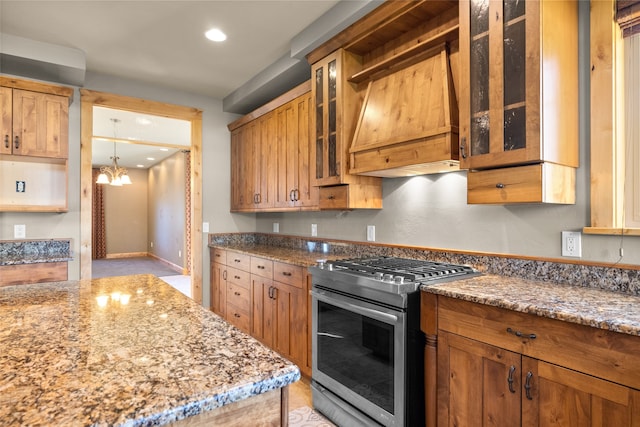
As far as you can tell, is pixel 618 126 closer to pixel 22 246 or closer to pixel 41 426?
pixel 41 426

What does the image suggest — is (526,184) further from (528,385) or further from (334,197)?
(334,197)

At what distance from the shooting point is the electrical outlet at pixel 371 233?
300 cm

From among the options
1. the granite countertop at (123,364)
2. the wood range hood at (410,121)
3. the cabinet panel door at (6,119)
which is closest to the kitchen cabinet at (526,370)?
the wood range hood at (410,121)

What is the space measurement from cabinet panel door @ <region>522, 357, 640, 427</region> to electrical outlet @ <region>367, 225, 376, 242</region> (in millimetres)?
1657

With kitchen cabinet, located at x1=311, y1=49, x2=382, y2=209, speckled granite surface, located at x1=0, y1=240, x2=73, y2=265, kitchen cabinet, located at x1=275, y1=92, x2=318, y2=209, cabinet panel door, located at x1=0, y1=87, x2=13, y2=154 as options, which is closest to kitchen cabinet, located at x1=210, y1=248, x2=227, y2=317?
kitchen cabinet, located at x1=275, y1=92, x2=318, y2=209

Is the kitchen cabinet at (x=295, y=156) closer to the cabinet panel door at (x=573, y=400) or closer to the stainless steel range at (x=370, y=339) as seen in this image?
the stainless steel range at (x=370, y=339)

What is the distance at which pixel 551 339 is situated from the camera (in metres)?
1.35

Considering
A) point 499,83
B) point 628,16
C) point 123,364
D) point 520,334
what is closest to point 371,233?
point 499,83

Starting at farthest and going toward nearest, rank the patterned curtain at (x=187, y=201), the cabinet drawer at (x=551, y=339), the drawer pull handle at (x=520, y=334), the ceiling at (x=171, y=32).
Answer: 1. the patterned curtain at (x=187, y=201)
2. the ceiling at (x=171, y=32)
3. the drawer pull handle at (x=520, y=334)
4. the cabinet drawer at (x=551, y=339)

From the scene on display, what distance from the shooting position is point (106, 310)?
124cm

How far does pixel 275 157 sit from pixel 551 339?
289 centimetres

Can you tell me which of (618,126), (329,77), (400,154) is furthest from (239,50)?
(618,126)

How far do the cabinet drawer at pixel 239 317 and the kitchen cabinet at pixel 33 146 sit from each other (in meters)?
1.83

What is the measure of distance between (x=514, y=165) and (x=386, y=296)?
0.89m
